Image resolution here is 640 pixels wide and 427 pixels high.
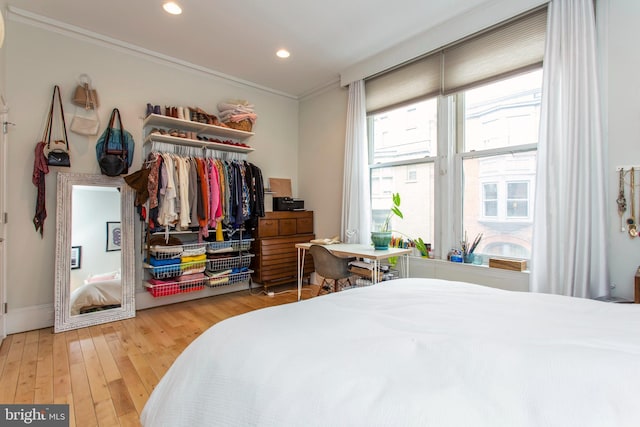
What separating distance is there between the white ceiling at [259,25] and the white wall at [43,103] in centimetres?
20

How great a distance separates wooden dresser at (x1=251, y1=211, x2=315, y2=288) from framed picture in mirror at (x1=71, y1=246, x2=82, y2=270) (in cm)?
177

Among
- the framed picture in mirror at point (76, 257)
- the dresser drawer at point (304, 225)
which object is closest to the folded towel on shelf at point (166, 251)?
the framed picture in mirror at point (76, 257)

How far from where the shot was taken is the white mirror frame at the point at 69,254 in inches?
106

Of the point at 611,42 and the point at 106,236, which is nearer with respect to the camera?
the point at 611,42

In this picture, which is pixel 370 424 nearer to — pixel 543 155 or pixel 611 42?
pixel 543 155

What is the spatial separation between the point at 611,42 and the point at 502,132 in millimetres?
841

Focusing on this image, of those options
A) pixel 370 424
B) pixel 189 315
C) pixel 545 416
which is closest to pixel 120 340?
pixel 189 315

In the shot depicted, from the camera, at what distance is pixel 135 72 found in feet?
10.5

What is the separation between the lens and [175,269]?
3.12 m

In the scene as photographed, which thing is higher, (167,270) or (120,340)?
(167,270)

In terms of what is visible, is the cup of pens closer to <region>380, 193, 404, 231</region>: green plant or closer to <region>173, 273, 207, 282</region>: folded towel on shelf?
<region>380, 193, 404, 231</region>: green plant

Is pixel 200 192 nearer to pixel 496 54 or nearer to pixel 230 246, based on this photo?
pixel 230 246

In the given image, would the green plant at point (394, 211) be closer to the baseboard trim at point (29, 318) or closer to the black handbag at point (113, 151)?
the black handbag at point (113, 151)

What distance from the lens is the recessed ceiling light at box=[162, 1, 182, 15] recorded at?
2462 millimetres
